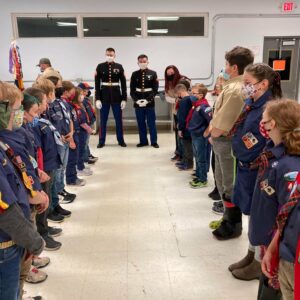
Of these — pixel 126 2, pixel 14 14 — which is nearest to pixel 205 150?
pixel 126 2

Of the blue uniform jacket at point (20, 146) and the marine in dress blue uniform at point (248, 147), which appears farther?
the marine in dress blue uniform at point (248, 147)

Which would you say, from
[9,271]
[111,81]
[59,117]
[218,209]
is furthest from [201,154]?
[9,271]

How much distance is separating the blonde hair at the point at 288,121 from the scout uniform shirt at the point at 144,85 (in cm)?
429

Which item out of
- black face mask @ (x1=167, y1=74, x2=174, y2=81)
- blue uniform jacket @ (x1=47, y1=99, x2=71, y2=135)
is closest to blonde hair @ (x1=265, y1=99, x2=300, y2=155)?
blue uniform jacket @ (x1=47, y1=99, x2=71, y2=135)

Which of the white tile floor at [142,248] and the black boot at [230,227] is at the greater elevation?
the black boot at [230,227]

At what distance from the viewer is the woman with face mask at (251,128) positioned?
1958mm

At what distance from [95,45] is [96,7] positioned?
726mm

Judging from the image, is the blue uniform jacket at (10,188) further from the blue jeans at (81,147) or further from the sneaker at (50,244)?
the blue jeans at (81,147)

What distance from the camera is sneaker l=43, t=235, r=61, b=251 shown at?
2.50m

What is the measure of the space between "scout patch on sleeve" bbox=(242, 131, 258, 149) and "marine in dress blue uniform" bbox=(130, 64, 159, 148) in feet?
11.9

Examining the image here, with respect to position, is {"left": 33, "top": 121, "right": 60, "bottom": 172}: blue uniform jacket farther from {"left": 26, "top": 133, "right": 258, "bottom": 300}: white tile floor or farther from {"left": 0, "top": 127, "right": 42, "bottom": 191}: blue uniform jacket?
{"left": 0, "top": 127, "right": 42, "bottom": 191}: blue uniform jacket

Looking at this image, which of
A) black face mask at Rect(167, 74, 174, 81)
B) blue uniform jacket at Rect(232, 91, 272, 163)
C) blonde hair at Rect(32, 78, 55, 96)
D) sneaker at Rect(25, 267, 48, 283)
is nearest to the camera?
blue uniform jacket at Rect(232, 91, 272, 163)

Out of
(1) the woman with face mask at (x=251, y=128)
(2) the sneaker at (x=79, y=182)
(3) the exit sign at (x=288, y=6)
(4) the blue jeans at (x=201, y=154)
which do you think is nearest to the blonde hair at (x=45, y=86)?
(2) the sneaker at (x=79, y=182)

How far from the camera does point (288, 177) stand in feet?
4.17
